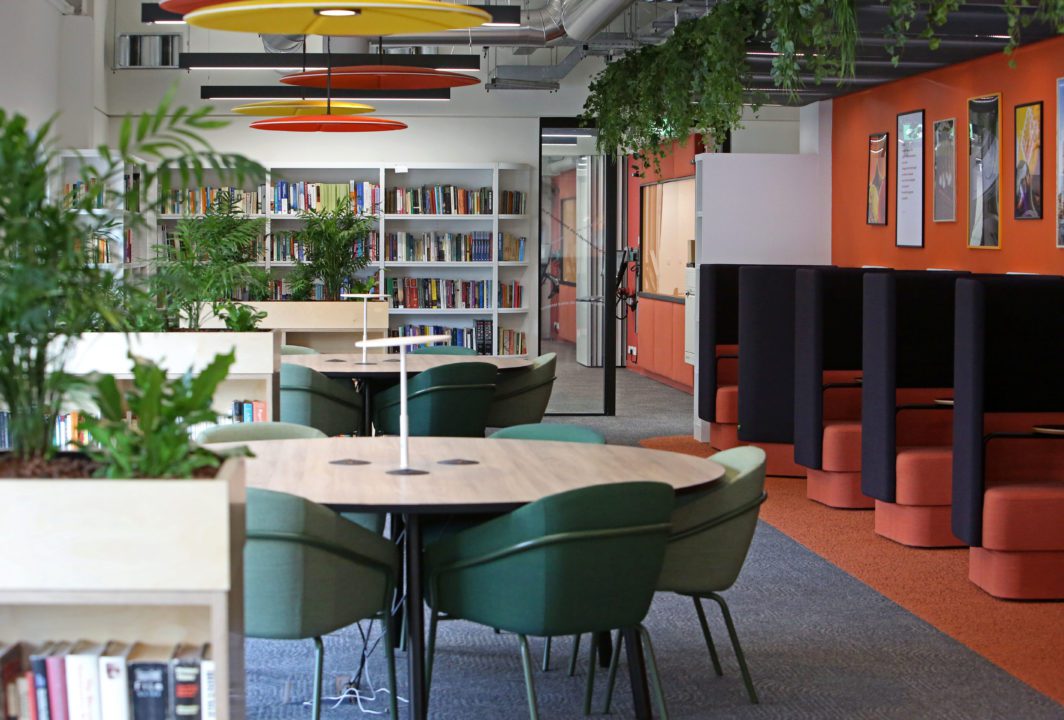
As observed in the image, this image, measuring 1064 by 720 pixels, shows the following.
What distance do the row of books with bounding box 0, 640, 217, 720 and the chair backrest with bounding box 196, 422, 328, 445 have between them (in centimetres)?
210

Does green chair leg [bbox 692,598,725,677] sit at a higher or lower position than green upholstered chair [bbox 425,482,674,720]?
lower

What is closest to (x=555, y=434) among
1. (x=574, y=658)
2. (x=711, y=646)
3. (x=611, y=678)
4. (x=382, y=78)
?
(x=574, y=658)

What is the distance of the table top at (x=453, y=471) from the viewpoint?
12.1 ft

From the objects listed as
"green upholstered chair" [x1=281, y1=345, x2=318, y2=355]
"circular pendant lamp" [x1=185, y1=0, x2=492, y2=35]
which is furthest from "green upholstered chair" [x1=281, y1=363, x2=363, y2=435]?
"circular pendant lamp" [x1=185, y1=0, x2=492, y2=35]

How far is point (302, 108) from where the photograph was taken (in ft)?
27.7

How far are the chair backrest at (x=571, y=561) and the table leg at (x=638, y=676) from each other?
1.49 ft

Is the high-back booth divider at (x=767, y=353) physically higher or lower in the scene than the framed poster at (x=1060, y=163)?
lower

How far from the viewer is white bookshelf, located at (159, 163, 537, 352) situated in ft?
41.8

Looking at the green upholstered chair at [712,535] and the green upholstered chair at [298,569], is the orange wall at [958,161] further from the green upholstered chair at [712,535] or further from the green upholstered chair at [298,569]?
the green upholstered chair at [298,569]

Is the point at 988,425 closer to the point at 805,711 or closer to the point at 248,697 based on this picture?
the point at 805,711

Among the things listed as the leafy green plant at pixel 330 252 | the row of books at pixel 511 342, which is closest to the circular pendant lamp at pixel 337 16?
the leafy green plant at pixel 330 252

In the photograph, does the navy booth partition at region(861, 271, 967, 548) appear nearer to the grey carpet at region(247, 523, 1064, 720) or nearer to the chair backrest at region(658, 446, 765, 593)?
the grey carpet at region(247, 523, 1064, 720)

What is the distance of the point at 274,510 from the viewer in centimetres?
349

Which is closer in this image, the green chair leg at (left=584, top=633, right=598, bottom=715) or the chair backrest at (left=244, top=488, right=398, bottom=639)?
the chair backrest at (left=244, top=488, right=398, bottom=639)
